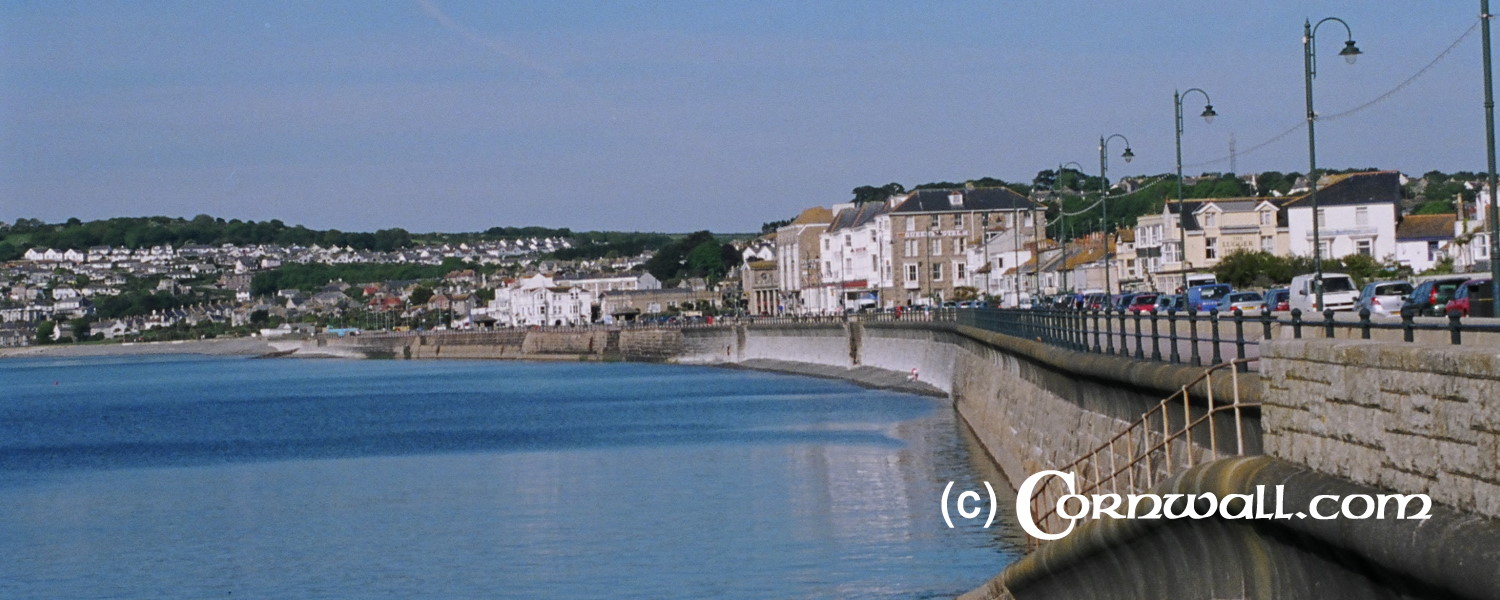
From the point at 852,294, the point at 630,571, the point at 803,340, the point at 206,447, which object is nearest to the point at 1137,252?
the point at 803,340

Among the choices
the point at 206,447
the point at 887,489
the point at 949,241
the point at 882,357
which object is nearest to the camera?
the point at 887,489

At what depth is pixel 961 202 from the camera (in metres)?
150

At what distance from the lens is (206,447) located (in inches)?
2771

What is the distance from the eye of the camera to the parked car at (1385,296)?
132 ft

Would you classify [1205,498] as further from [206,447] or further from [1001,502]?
[206,447]

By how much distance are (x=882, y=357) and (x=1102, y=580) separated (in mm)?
78601

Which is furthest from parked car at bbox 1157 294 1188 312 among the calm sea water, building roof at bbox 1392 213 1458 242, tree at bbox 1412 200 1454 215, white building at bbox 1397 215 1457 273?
tree at bbox 1412 200 1454 215

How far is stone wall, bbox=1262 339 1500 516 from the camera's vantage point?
10148 mm

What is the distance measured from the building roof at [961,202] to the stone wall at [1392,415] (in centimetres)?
13501

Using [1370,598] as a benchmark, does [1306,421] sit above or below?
above

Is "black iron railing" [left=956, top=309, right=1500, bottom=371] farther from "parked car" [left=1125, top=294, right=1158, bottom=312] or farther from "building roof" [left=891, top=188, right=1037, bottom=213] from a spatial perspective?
"building roof" [left=891, top=188, right=1037, bottom=213]

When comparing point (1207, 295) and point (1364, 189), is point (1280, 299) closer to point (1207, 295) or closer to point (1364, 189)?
point (1207, 295)

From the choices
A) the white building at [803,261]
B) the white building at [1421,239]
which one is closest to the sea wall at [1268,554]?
the white building at [1421,239]

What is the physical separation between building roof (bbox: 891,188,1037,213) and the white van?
98.0 m
